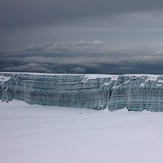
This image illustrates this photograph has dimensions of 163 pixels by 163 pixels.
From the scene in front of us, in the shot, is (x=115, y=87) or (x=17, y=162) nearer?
(x=17, y=162)

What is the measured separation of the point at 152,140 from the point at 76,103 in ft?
15.3

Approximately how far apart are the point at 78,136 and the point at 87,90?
3562 millimetres

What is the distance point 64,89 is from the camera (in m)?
14.3

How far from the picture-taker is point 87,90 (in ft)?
45.5

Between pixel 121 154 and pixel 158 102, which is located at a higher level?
pixel 158 102

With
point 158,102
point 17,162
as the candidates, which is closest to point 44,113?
point 158,102

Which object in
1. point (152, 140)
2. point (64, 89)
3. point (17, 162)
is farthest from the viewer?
point (64, 89)

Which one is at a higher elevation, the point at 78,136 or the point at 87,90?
the point at 87,90

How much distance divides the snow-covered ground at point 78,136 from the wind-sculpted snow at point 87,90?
30 centimetres

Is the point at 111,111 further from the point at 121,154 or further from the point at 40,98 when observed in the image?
the point at 121,154

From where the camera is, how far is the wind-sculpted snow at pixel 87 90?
12992 mm

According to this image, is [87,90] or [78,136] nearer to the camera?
[78,136]

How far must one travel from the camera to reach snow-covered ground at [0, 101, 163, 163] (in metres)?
8.59

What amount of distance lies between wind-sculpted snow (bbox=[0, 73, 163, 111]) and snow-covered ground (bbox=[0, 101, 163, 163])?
304 mm
